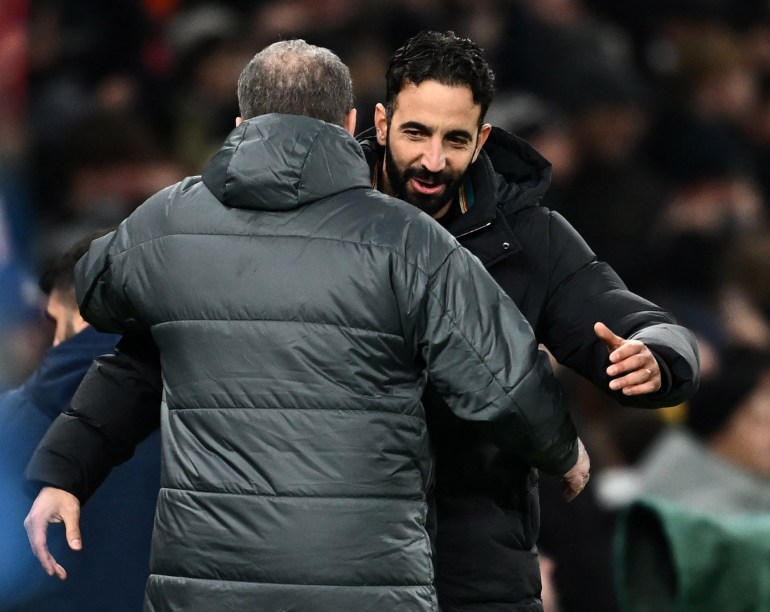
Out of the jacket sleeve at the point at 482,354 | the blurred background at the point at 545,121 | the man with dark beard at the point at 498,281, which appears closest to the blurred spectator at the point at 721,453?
the blurred background at the point at 545,121

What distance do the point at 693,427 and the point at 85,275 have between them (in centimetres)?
295

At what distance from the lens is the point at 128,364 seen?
10.8ft

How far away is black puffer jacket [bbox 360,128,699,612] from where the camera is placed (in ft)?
11.0

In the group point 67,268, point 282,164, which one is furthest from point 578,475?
point 67,268

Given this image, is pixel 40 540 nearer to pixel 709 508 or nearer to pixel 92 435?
pixel 92 435

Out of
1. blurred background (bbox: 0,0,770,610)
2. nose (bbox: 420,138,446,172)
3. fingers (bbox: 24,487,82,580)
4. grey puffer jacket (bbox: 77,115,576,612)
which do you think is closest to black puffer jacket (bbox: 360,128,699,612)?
nose (bbox: 420,138,446,172)

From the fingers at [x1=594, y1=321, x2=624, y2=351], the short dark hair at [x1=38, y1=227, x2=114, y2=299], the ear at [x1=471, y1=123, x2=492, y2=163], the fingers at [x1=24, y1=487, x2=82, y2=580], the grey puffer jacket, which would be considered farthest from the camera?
the short dark hair at [x1=38, y1=227, x2=114, y2=299]

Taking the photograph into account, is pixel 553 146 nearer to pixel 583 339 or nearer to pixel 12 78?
pixel 12 78

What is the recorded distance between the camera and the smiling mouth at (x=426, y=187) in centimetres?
338

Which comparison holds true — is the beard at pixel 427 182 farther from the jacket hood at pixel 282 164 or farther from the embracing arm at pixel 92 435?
the embracing arm at pixel 92 435

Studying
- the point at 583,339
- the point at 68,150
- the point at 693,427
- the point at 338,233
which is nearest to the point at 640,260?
the point at 693,427

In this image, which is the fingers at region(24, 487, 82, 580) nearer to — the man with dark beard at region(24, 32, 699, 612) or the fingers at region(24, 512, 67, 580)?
the fingers at region(24, 512, 67, 580)

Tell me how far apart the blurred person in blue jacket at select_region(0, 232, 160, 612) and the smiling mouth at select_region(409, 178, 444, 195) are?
2.69 ft

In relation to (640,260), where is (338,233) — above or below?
above
